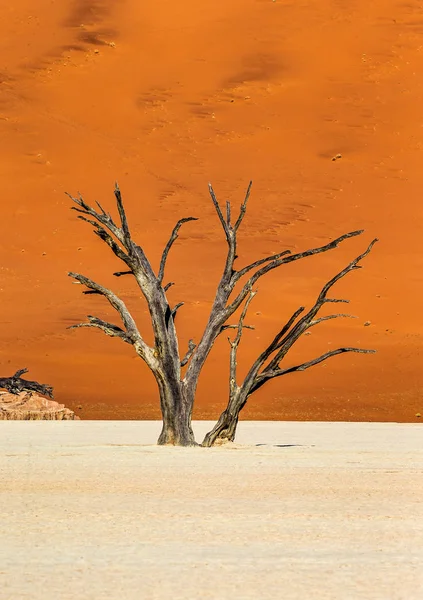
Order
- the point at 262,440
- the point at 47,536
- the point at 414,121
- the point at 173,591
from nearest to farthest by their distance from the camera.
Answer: the point at 173,591 < the point at 47,536 < the point at 262,440 < the point at 414,121

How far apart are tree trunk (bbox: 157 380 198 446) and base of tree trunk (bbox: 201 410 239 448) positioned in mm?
351

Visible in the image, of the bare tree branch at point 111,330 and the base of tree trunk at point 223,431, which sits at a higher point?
the bare tree branch at point 111,330

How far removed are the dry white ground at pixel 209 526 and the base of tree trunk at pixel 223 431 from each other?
1596mm

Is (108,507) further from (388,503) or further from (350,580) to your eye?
(350,580)

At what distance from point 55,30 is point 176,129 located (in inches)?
256

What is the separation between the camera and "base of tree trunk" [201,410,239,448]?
1520 centimetres

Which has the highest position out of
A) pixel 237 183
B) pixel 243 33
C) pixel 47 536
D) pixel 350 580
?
pixel 350 580

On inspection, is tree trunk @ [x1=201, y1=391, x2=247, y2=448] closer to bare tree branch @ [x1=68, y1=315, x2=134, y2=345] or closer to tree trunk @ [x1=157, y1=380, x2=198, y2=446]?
tree trunk @ [x1=157, y1=380, x2=198, y2=446]

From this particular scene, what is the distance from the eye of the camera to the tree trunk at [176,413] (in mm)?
14688

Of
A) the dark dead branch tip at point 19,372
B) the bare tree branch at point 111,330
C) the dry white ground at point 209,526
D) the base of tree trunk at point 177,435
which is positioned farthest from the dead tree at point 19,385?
the dry white ground at point 209,526

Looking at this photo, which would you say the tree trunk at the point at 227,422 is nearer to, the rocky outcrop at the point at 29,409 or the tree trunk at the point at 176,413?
the tree trunk at the point at 176,413

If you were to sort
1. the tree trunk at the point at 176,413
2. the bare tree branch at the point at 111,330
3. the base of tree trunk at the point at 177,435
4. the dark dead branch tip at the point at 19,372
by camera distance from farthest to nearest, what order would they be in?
the dark dead branch tip at the point at 19,372, the base of tree trunk at the point at 177,435, the tree trunk at the point at 176,413, the bare tree branch at the point at 111,330

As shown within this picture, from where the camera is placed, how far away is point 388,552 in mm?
5461

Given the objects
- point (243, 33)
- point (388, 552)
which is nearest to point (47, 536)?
point (388, 552)
